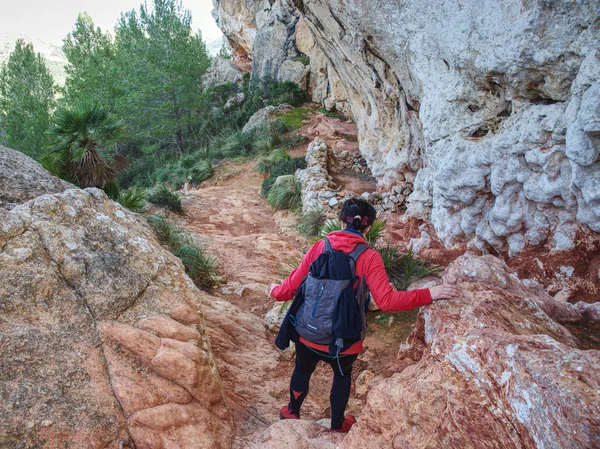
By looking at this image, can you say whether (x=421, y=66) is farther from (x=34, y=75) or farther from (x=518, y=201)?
(x=34, y=75)

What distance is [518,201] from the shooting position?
4004mm

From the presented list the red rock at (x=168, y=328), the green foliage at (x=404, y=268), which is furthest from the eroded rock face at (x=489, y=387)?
the green foliage at (x=404, y=268)

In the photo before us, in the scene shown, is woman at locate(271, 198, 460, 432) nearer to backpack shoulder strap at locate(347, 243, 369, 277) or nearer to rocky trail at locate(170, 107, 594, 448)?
backpack shoulder strap at locate(347, 243, 369, 277)

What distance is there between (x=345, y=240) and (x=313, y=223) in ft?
16.7

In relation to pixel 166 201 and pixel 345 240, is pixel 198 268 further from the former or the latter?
pixel 166 201

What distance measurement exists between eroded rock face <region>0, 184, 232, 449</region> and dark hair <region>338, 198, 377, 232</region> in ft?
4.32

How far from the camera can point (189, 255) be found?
562 cm

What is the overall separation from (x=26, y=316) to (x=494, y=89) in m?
4.71

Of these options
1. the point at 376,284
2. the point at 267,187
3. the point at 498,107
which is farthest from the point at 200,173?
the point at 376,284

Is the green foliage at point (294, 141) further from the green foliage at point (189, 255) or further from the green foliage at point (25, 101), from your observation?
the green foliage at point (25, 101)

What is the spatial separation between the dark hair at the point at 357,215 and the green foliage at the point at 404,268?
225 cm

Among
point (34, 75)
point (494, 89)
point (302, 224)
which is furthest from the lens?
point (34, 75)

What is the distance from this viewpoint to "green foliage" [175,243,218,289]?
5.33 metres

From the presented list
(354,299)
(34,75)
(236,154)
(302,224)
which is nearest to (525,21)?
(354,299)
